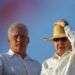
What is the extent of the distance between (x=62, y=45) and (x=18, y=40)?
81 centimetres

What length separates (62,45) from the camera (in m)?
4.98

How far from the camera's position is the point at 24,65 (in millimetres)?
5621

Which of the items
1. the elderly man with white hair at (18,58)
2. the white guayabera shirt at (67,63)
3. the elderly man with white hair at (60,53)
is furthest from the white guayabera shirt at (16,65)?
the white guayabera shirt at (67,63)

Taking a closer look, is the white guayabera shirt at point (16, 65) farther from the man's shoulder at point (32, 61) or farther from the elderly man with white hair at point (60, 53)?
the elderly man with white hair at point (60, 53)

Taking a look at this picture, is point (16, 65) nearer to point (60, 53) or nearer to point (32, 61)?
point (32, 61)

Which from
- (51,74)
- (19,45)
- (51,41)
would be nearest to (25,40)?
(19,45)

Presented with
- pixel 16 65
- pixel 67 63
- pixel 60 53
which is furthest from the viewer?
pixel 16 65

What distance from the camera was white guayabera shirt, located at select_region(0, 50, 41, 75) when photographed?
17.9 feet

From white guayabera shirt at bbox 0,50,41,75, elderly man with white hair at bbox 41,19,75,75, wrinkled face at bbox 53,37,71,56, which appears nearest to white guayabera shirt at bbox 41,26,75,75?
elderly man with white hair at bbox 41,19,75,75

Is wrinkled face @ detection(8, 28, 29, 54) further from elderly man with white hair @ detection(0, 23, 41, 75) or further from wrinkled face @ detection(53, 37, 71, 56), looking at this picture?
wrinkled face @ detection(53, 37, 71, 56)

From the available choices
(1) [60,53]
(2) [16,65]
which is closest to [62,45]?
(1) [60,53]

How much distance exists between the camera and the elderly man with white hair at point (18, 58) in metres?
5.50

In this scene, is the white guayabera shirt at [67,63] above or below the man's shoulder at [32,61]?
above

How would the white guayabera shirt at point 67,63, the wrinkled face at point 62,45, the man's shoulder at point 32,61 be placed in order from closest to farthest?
the white guayabera shirt at point 67,63 < the wrinkled face at point 62,45 < the man's shoulder at point 32,61
